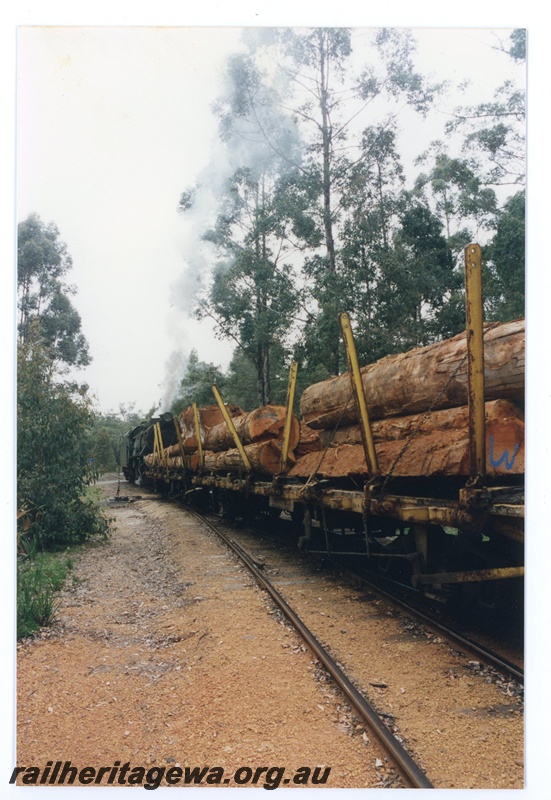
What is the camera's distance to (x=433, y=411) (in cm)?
477

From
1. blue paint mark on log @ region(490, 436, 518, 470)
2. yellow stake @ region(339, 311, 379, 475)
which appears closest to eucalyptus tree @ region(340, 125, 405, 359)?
yellow stake @ region(339, 311, 379, 475)

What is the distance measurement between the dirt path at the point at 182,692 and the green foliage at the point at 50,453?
2.61 m

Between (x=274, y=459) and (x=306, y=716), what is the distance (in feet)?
17.6

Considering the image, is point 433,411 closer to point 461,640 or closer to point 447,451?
point 447,451

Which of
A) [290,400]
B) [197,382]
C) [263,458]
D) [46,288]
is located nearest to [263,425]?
[263,458]

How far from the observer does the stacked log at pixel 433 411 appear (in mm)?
3781

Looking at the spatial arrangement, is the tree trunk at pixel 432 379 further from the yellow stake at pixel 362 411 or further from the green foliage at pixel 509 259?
the yellow stake at pixel 362 411

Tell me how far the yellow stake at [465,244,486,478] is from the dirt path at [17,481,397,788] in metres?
1.77

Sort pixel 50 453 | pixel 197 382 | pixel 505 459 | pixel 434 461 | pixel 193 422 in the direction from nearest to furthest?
pixel 505 459, pixel 434 461, pixel 50 453, pixel 193 422, pixel 197 382

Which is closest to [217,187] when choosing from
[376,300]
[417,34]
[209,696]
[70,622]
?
[376,300]

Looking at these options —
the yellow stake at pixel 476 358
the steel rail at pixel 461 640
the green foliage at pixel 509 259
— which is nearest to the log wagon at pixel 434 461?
the yellow stake at pixel 476 358

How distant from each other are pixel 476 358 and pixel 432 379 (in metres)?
1.20

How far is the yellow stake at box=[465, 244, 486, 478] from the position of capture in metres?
3.46

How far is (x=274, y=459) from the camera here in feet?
28.1
